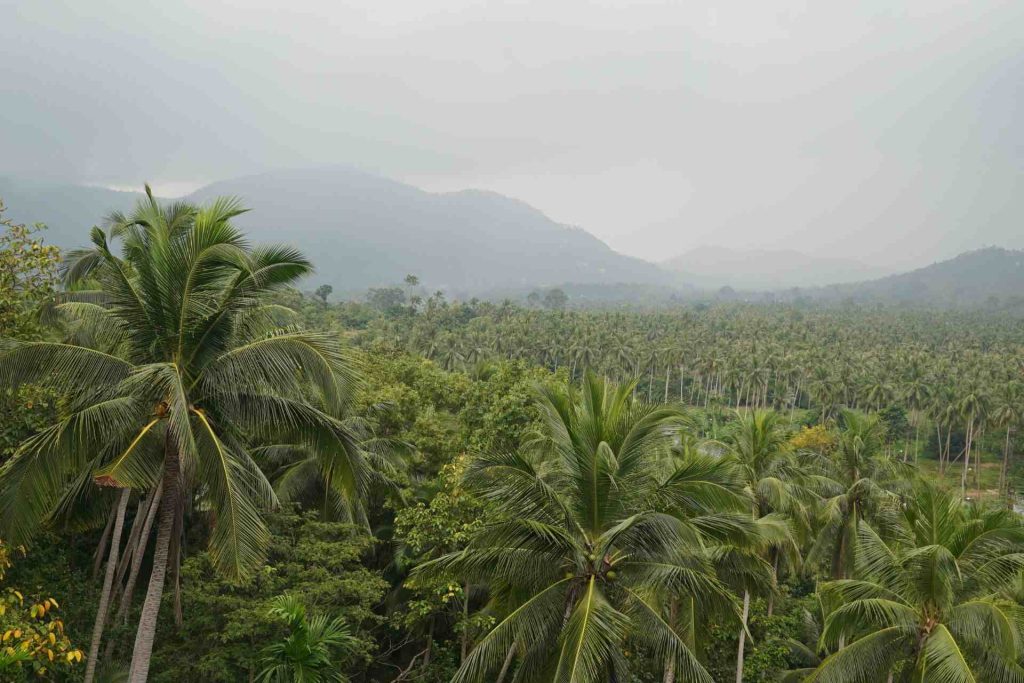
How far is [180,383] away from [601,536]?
6060mm

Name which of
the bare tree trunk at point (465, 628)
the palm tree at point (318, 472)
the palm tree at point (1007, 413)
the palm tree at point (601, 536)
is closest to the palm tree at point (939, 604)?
the palm tree at point (601, 536)

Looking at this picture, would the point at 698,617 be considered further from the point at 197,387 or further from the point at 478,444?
the point at 197,387

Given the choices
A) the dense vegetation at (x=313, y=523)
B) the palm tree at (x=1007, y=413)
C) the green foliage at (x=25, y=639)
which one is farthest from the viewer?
the palm tree at (x=1007, y=413)

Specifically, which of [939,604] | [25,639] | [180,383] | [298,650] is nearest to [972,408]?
[939,604]

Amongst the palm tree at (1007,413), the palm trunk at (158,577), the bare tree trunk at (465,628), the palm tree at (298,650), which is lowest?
the palm tree at (1007,413)

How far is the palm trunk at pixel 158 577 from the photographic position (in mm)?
8805

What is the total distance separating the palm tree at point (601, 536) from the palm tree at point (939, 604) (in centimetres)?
354

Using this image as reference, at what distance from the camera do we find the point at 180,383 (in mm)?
8125

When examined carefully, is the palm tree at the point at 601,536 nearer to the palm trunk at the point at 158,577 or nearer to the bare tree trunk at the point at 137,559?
the palm trunk at the point at 158,577

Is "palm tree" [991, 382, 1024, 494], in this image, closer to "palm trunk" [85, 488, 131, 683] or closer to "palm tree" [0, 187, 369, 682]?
"palm tree" [0, 187, 369, 682]

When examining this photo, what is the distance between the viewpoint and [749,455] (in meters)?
18.4

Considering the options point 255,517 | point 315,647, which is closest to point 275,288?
point 255,517

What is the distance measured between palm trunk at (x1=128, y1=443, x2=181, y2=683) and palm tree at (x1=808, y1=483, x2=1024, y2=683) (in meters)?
10.9

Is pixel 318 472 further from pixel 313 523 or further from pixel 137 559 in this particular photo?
pixel 137 559
